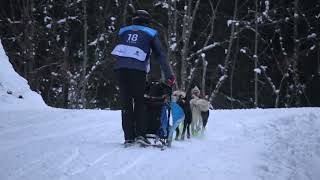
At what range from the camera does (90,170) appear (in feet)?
21.3

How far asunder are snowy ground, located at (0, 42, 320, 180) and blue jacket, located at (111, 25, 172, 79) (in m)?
1.18

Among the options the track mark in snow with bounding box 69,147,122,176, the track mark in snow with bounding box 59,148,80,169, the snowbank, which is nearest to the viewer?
the track mark in snow with bounding box 69,147,122,176

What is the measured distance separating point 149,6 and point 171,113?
803 inches

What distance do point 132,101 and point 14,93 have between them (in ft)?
19.5

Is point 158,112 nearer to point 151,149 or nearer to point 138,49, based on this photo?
point 151,149

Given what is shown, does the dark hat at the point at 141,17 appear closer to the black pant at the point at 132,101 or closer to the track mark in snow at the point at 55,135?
the black pant at the point at 132,101

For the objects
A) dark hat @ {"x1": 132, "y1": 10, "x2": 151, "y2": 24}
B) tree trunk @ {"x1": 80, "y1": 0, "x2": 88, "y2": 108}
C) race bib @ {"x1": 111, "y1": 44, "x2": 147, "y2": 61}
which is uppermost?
dark hat @ {"x1": 132, "y1": 10, "x2": 151, "y2": 24}

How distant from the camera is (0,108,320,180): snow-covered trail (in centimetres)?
657

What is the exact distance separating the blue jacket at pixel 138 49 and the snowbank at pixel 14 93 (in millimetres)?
5007

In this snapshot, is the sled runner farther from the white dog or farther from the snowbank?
the snowbank

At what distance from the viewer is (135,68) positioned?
8.17m

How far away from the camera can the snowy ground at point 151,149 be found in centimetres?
659

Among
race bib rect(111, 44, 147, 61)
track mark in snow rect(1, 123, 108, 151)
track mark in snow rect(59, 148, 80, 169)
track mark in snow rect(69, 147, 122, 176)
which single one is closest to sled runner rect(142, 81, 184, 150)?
race bib rect(111, 44, 147, 61)

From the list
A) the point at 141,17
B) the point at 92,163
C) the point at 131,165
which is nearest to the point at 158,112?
the point at 141,17
